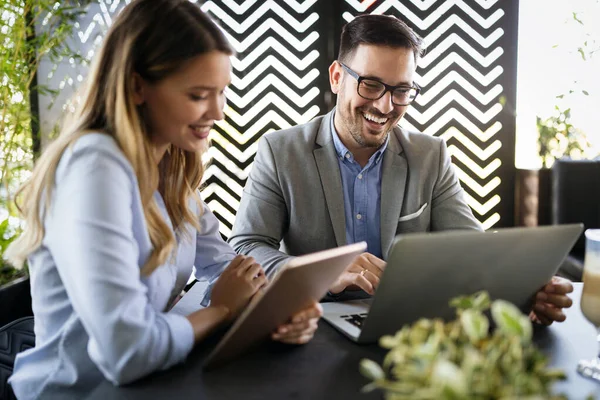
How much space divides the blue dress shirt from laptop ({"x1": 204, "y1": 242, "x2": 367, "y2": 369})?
37.2 inches

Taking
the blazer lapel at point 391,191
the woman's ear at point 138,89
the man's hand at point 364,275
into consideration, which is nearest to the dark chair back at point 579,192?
the blazer lapel at point 391,191

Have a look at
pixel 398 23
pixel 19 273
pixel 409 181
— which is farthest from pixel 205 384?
pixel 19 273

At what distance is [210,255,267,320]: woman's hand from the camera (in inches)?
48.5

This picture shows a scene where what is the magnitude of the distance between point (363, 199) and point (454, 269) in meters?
1.07

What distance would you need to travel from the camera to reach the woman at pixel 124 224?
978mm

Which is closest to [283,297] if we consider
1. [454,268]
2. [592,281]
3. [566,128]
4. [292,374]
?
[292,374]

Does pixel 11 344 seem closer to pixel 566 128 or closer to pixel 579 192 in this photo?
pixel 579 192

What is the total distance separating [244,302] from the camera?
1.25 meters

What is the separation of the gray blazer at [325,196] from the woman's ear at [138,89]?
2.55ft

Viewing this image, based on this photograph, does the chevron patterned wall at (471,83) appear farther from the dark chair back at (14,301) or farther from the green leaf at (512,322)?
the green leaf at (512,322)

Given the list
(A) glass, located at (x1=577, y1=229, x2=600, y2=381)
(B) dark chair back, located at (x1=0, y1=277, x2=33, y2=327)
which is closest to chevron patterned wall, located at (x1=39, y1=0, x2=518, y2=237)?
(B) dark chair back, located at (x1=0, y1=277, x2=33, y2=327)

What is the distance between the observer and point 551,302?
1247 mm

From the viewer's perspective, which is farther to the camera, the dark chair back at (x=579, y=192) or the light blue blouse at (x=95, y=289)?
the dark chair back at (x=579, y=192)

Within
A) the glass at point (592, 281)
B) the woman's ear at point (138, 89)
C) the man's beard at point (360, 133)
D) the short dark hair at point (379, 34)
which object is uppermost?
the short dark hair at point (379, 34)
